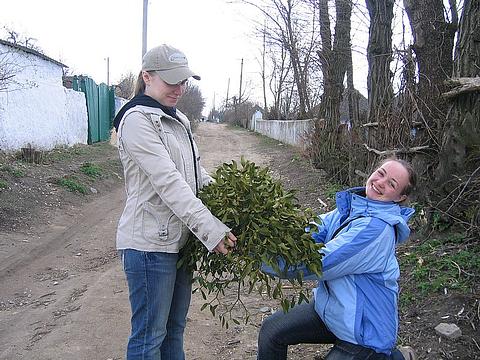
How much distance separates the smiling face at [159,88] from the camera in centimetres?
248

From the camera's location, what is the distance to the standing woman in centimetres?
229

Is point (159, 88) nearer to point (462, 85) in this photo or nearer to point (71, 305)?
point (71, 305)

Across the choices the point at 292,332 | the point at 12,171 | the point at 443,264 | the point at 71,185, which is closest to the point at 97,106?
the point at 71,185

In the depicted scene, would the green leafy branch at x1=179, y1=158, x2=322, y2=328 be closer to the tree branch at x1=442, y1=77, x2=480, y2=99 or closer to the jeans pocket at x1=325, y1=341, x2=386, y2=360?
the jeans pocket at x1=325, y1=341, x2=386, y2=360

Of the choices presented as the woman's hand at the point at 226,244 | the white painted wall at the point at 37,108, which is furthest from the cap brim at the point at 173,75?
the white painted wall at the point at 37,108

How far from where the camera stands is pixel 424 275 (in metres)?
4.30

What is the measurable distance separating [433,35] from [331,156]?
4.51m

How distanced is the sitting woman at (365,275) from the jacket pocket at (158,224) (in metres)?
0.53

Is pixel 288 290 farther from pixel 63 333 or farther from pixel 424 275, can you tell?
pixel 63 333

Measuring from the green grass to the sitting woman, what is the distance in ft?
5.42

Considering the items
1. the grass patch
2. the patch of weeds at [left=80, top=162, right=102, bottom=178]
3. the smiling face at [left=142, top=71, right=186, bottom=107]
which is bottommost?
the grass patch

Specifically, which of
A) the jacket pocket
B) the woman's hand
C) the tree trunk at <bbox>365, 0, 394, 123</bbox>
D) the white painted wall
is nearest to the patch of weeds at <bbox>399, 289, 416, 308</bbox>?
the woman's hand

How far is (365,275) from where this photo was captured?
239 cm

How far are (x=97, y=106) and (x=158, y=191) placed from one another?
1785 cm
